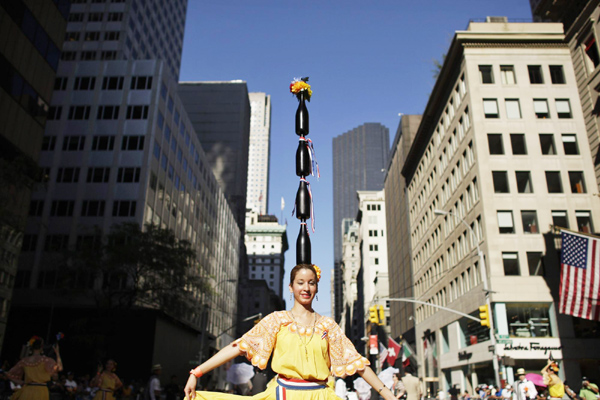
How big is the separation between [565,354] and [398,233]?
42.5 meters

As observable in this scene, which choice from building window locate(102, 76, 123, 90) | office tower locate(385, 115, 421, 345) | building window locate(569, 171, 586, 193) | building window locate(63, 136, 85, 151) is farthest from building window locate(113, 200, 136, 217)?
building window locate(569, 171, 586, 193)

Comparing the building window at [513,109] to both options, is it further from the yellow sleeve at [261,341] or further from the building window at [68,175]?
the yellow sleeve at [261,341]

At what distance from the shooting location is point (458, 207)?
4366cm

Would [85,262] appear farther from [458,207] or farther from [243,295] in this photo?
Answer: [243,295]

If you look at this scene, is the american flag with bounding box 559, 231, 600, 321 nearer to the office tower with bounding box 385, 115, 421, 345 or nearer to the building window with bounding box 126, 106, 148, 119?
the office tower with bounding box 385, 115, 421, 345

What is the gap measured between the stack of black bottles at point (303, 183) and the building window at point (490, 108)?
116 feet

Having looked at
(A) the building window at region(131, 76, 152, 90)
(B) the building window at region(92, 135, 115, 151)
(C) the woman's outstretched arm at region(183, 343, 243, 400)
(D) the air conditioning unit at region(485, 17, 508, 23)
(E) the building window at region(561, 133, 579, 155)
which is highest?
(D) the air conditioning unit at region(485, 17, 508, 23)

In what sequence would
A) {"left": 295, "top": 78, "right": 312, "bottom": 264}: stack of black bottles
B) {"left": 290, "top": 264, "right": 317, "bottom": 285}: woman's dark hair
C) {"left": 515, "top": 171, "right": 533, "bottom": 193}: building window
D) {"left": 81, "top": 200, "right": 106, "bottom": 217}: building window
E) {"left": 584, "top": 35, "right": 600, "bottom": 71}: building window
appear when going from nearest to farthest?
1. {"left": 290, "top": 264, "right": 317, "bottom": 285}: woman's dark hair
2. {"left": 295, "top": 78, "right": 312, "bottom": 264}: stack of black bottles
3. {"left": 584, "top": 35, "right": 600, "bottom": 71}: building window
4. {"left": 515, "top": 171, "right": 533, "bottom": 193}: building window
5. {"left": 81, "top": 200, "right": 106, "bottom": 217}: building window

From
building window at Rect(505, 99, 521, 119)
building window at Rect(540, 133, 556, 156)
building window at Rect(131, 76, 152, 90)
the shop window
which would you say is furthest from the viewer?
building window at Rect(131, 76, 152, 90)

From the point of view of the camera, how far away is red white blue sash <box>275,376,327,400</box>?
14.7 feet

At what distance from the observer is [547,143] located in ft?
126

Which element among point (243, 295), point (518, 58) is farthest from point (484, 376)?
point (243, 295)

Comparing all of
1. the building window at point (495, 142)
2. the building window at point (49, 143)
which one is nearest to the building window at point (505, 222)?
the building window at point (495, 142)

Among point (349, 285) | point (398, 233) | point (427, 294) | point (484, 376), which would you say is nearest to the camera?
point (484, 376)
